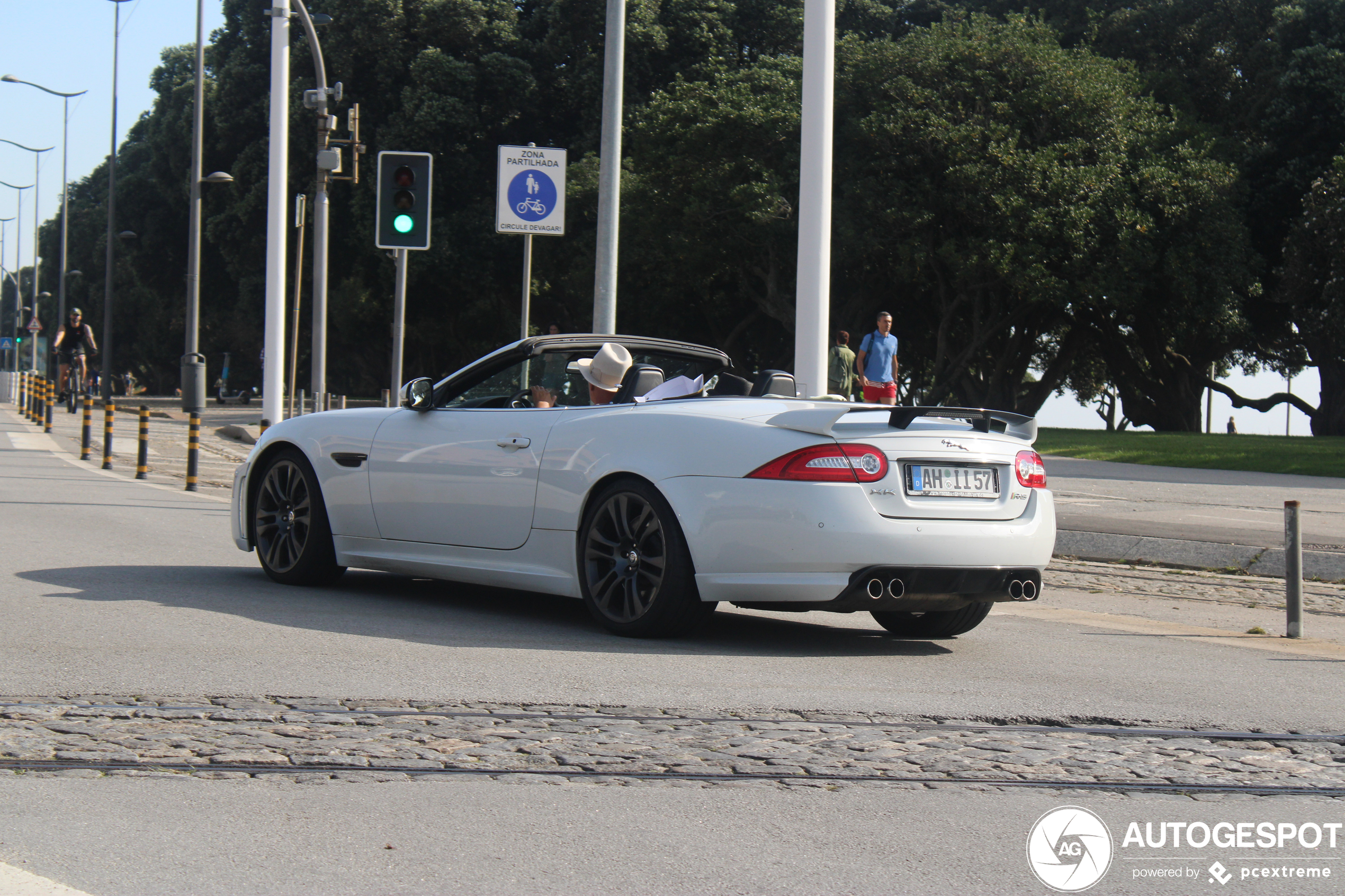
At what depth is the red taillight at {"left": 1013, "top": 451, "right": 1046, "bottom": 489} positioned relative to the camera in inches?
275

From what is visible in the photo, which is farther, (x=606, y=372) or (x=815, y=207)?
(x=815, y=207)

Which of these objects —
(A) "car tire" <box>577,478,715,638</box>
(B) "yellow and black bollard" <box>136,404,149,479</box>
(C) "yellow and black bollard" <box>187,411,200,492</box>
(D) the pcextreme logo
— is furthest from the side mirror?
(B) "yellow and black bollard" <box>136,404,149,479</box>

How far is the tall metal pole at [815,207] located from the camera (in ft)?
41.6

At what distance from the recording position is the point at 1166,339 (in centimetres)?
3953

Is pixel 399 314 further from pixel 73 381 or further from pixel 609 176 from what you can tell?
pixel 73 381

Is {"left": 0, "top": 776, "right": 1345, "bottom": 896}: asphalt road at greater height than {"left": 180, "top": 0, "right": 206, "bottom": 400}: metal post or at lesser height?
lesser

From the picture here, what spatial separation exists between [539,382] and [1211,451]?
18.5m

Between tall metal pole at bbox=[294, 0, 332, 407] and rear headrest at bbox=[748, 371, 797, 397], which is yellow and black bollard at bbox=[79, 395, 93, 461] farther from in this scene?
rear headrest at bbox=[748, 371, 797, 397]

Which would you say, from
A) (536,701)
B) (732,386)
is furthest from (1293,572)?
(536,701)

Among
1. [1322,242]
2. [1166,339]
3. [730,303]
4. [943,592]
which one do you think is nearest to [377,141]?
[730,303]

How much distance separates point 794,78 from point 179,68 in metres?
39.9

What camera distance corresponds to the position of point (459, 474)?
7.75 m

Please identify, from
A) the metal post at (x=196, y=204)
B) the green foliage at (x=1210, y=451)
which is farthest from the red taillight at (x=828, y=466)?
the metal post at (x=196, y=204)

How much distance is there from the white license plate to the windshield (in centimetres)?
189
